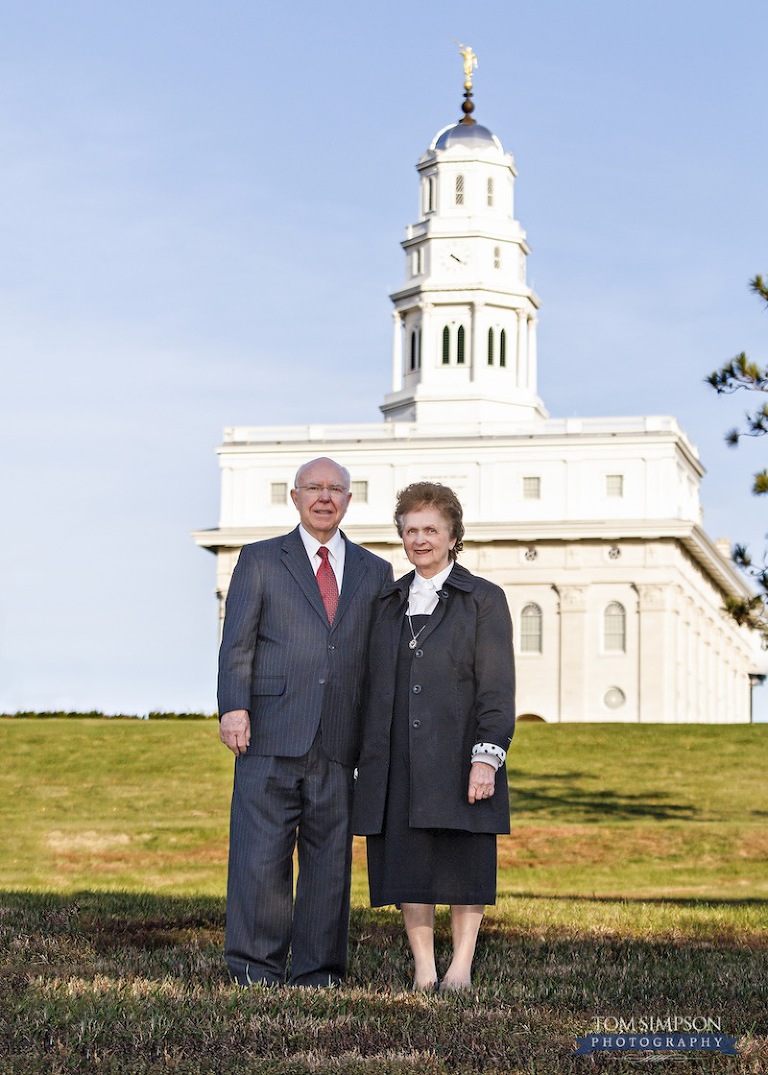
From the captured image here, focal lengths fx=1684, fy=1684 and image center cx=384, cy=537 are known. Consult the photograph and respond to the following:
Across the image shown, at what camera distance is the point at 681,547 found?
233ft

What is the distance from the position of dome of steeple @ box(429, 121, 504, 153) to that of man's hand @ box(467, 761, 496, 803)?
74289mm

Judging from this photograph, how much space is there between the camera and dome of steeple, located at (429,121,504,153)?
79.0 meters

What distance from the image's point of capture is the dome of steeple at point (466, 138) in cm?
7900

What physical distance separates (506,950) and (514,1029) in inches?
102

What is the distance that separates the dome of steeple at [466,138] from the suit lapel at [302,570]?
73506 millimetres

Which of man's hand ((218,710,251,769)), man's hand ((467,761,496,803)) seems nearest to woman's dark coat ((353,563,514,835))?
man's hand ((467,761,496,803))

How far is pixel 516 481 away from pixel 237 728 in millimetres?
64302

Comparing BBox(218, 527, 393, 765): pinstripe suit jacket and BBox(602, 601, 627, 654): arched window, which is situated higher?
BBox(602, 601, 627, 654): arched window

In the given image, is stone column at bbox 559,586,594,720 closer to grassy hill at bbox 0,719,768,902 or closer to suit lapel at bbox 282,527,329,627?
grassy hill at bbox 0,719,768,902

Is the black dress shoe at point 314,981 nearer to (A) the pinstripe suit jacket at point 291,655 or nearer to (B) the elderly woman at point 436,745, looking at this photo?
(B) the elderly woman at point 436,745

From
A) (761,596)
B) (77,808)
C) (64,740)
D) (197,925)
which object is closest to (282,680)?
(197,925)

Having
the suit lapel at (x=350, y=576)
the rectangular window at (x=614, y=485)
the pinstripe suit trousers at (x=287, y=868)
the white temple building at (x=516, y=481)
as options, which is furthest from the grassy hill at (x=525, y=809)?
the rectangular window at (x=614, y=485)

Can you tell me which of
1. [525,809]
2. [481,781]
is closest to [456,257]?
[525,809]

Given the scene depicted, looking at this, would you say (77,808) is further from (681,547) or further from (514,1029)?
(681,547)
